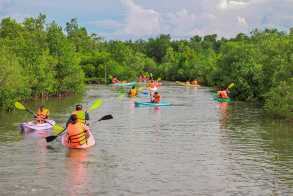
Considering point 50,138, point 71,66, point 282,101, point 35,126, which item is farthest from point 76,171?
point 71,66

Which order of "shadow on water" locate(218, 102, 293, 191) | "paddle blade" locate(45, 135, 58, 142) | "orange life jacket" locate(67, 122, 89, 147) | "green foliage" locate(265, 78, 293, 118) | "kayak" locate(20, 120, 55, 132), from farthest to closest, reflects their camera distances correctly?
"green foliage" locate(265, 78, 293, 118) → "kayak" locate(20, 120, 55, 132) → "paddle blade" locate(45, 135, 58, 142) → "orange life jacket" locate(67, 122, 89, 147) → "shadow on water" locate(218, 102, 293, 191)

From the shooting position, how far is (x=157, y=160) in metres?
21.4

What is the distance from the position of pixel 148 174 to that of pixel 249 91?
35.9m

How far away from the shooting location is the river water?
17109 mm

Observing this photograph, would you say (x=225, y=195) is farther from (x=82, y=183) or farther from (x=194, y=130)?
(x=194, y=130)

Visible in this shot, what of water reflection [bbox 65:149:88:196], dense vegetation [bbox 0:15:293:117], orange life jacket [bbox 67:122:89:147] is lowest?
water reflection [bbox 65:149:88:196]

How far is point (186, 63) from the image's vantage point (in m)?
116

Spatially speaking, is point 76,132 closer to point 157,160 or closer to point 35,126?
point 157,160

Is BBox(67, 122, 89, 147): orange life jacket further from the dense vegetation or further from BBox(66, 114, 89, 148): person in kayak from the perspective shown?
the dense vegetation

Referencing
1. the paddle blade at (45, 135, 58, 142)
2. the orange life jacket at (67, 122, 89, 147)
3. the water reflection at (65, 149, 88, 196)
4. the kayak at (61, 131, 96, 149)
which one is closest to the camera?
the water reflection at (65, 149, 88, 196)

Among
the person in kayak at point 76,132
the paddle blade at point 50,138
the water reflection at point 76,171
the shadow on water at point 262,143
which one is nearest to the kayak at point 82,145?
the person in kayak at point 76,132

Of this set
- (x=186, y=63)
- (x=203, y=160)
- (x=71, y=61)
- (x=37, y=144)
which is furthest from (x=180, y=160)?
(x=186, y=63)

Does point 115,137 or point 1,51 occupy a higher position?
point 1,51

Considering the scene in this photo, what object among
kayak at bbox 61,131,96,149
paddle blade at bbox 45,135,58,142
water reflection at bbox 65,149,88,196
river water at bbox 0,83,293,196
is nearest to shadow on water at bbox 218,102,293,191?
river water at bbox 0,83,293,196
